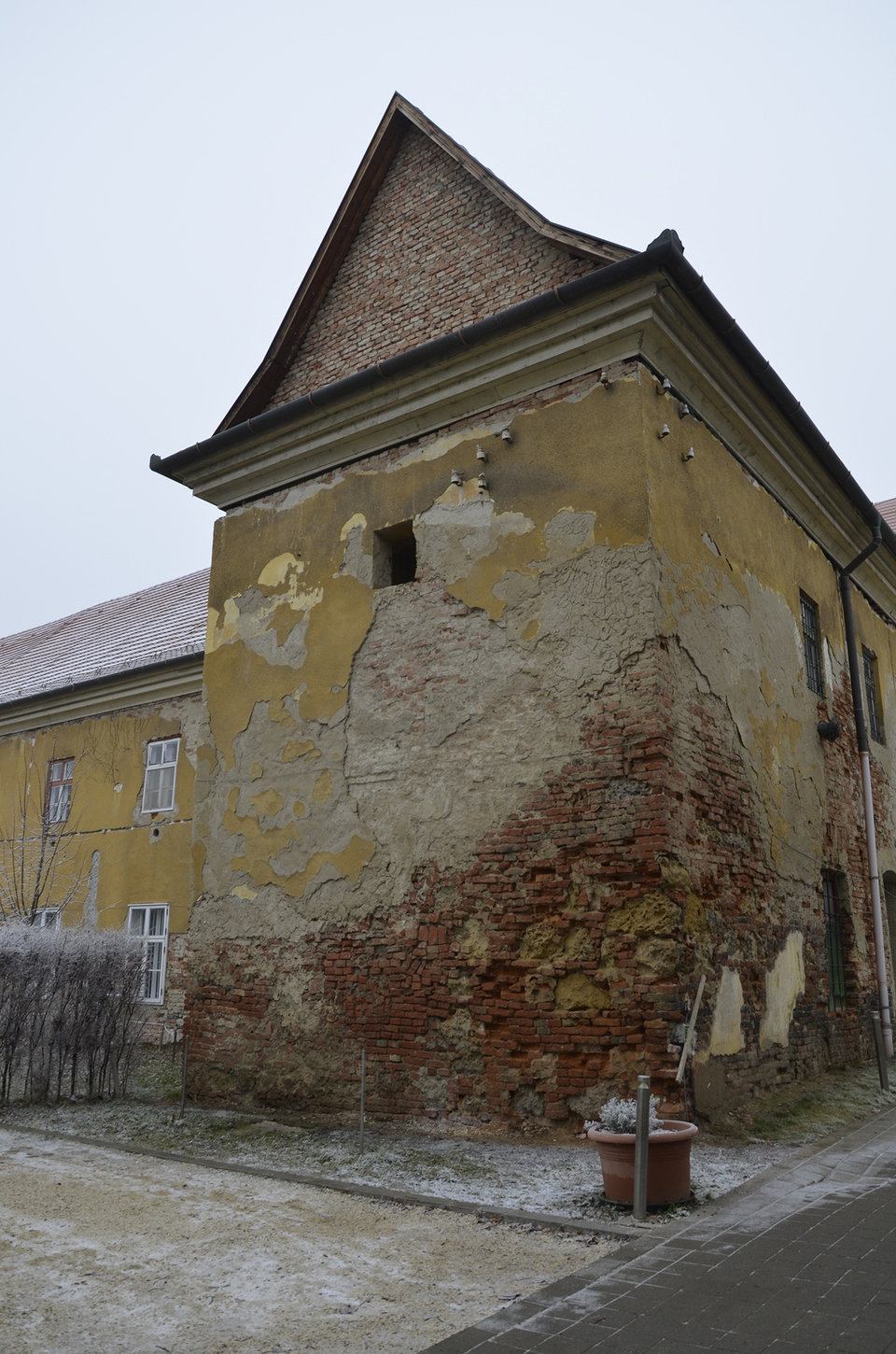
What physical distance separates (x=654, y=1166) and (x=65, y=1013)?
6.36 metres

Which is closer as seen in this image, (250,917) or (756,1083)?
(756,1083)

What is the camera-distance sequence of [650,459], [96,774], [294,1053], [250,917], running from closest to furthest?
[650,459]
[294,1053]
[250,917]
[96,774]

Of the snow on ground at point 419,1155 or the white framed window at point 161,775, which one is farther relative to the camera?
the white framed window at point 161,775

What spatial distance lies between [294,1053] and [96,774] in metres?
8.13

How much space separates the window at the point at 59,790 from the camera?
51.4ft

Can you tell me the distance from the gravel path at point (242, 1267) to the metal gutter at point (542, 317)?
274 inches

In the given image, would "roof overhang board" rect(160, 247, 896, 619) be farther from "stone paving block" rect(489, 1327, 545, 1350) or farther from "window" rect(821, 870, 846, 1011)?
"stone paving block" rect(489, 1327, 545, 1350)

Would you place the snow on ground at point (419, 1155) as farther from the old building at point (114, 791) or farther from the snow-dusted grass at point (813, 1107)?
the old building at point (114, 791)

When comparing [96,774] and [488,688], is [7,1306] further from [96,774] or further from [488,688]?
[96,774]

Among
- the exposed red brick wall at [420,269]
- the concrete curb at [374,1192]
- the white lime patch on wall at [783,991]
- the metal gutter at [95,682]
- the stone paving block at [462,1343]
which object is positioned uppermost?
the exposed red brick wall at [420,269]

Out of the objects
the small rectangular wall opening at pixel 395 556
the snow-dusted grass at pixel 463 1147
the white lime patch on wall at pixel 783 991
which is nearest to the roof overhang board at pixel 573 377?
the small rectangular wall opening at pixel 395 556

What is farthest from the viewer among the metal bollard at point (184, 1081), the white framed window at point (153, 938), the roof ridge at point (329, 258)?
the white framed window at point (153, 938)

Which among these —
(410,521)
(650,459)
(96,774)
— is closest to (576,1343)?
(650,459)

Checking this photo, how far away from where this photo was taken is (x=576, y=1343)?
3516mm
